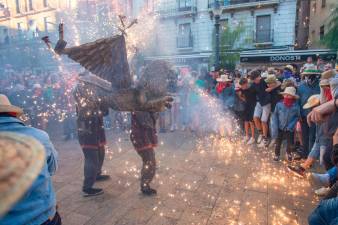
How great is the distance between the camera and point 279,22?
21719mm

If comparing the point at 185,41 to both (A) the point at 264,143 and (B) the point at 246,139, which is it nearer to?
(B) the point at 246,139

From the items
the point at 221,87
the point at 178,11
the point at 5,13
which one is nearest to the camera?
the point at 221,87

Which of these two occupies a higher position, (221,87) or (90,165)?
(221,87)

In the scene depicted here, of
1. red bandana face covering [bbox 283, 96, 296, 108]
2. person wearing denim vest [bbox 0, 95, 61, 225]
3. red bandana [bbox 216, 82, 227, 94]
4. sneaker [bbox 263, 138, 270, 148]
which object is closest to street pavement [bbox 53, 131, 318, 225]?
sneaker [bbox 263, 138, 270, 148]

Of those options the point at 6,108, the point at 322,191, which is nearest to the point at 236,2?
the point at 322,191

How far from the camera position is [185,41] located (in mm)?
24828

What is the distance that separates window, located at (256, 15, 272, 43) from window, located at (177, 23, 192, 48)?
596 centimetres

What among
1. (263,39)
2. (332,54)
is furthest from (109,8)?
(332,54)

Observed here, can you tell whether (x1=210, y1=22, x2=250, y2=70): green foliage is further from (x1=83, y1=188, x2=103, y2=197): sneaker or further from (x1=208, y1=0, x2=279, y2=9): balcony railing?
(x1=83, y1=188, x2=103, y2=197): sneaker

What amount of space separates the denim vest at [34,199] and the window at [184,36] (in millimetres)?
23421

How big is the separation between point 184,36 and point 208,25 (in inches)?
95.6

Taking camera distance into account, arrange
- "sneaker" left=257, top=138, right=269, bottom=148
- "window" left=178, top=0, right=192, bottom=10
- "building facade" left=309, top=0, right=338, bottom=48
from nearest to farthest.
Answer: "sneaker" left=257, top=138, right=269, bottom=148, "building facade" left=309, top=0, right=338, bottom=48, "window" left=178, top=0, right=192, bottom=10

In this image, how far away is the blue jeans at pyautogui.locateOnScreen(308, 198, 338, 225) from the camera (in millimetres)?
2091

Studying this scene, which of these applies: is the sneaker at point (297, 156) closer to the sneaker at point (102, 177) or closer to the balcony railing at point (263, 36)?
the sneaker at point (102, 177)
